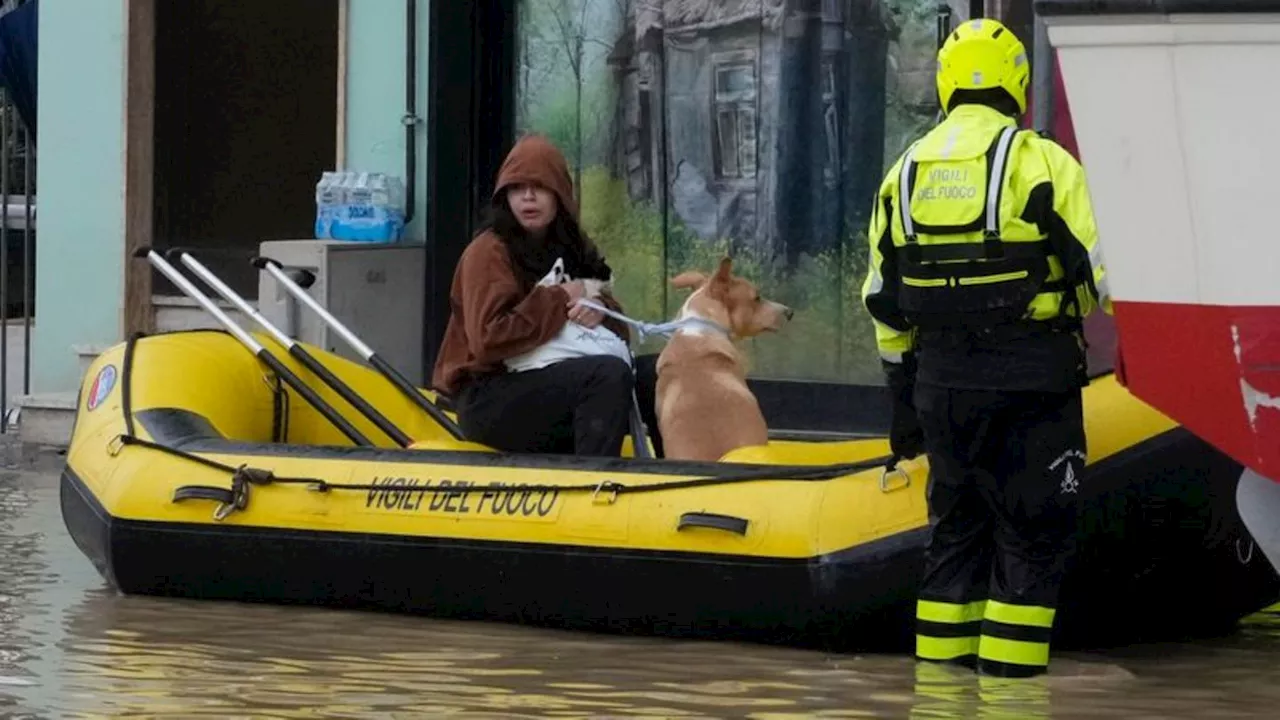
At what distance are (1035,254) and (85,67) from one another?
7.07 metres

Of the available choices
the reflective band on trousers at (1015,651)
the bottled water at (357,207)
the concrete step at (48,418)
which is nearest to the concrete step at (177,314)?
the concrete step at (48,418)

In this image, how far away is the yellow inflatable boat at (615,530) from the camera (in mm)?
7195

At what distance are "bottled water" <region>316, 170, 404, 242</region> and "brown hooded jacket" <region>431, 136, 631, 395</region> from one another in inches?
132

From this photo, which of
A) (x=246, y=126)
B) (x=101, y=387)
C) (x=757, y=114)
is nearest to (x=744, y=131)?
(x=757, y=114)

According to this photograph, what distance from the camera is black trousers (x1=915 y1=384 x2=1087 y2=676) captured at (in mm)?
6781

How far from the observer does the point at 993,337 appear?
22.2 ft

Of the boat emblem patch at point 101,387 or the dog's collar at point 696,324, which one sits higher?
the dog's collar at point 696,324

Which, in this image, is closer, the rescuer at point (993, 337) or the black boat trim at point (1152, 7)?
the black boat trim at point (1152, 7)

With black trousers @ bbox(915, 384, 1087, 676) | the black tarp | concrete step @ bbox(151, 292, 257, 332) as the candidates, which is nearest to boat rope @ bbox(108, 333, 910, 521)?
black trousers @ bbox(915, 384, 1087, 676)

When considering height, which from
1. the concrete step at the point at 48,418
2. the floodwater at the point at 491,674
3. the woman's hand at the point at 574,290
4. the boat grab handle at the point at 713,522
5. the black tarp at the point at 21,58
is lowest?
the floodwater at the point at 491,674

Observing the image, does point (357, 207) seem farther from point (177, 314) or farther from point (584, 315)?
point (584, 315)

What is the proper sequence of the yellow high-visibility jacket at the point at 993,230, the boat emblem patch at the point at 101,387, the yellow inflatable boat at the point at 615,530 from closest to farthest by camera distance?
the yellow high-visibility jacket at the point at 993,230, the yellow inflatable boat at the point at 615,530, the boat emblem patch at the point at 101,387

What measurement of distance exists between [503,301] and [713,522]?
1.24 metres

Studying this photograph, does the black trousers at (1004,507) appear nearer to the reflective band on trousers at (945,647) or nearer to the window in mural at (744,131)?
the reflective band on trousers at (945,647)
